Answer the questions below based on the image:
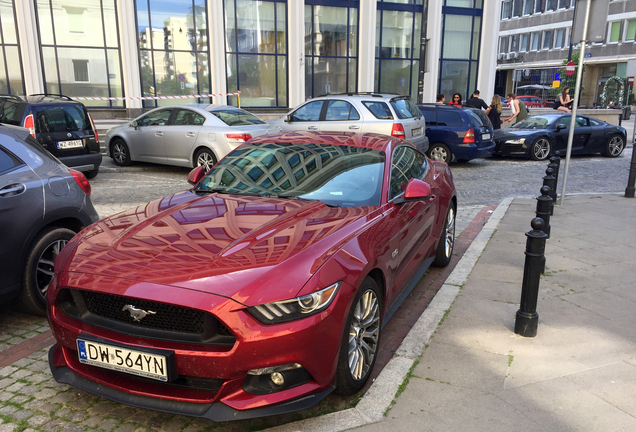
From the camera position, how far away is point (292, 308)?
2.65 metres

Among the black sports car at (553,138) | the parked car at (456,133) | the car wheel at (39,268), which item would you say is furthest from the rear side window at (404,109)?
the car wheel at (39,268)

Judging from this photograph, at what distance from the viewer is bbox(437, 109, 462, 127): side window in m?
13.1

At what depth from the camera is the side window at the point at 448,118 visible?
1314cm

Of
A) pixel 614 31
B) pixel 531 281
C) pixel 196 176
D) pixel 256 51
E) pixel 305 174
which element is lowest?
pixel 531 281

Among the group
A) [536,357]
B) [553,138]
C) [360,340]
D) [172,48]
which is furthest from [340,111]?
[172,48]

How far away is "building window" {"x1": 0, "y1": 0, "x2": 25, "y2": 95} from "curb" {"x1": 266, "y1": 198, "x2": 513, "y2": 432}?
60.5 feet

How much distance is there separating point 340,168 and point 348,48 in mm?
20113

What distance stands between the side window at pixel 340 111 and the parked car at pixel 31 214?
768 centimetres

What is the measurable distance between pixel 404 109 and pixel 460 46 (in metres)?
15.4

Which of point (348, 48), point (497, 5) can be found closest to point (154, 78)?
point (348, 48)

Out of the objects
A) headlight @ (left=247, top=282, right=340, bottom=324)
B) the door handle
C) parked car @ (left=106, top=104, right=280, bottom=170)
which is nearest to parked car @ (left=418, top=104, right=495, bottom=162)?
parked car @ (left=106, top=104, right=280, bottom=170)

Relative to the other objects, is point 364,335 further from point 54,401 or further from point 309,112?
point 309,112

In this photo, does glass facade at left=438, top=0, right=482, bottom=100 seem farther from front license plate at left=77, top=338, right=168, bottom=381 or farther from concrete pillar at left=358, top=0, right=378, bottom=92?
front license plate at left=77, top=338, right=168, bottom=381

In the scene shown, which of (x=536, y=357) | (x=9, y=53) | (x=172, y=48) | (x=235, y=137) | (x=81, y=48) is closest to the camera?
(x=536, y=357)
